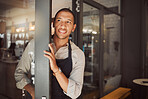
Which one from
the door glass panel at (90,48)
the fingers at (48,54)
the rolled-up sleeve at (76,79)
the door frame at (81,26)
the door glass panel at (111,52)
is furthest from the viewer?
the door glass panel at (111,52)

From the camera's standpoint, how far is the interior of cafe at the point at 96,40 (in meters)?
1.38

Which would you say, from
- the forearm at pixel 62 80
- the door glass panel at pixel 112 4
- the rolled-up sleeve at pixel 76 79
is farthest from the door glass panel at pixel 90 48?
the forearm at pixel 62 80

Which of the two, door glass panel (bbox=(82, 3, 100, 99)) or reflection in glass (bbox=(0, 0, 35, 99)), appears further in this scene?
door glass panel (bbox=(82, 3, 100, 99))

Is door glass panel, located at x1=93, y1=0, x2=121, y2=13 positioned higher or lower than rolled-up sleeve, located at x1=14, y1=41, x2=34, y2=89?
higher

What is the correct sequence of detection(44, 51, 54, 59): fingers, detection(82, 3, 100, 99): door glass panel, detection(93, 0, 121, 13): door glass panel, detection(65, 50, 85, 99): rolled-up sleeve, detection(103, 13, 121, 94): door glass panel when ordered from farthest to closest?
1. detection(103, 13, 121, 94): door glass panel
2. detection(93, 0, 121, 13): door glass panel
3. detection(82, 3, 100, 99): door glass panel
4. detection(65, 50, 85, 99): rolled-up sleeve
5. detection(44, 51, 54, 59): fingers

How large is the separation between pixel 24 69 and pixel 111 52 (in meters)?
2.48

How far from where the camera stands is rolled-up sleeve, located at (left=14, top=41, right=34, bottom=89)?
4.76ft

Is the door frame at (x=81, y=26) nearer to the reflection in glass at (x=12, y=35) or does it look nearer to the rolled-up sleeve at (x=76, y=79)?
the rolled-up sleeve at (x=76, y=79)

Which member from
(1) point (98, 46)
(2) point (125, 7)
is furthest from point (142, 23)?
(1) point (98, 46)

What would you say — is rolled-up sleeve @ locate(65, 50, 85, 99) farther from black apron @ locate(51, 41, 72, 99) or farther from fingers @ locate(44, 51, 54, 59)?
fingers @ locate(44, 51, 54, 59)

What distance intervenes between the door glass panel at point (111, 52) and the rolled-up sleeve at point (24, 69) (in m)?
1.99

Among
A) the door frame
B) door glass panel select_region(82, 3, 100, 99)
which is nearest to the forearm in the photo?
the door frame

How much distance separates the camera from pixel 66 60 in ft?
5.57

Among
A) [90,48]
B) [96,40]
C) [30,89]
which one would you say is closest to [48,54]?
[30,89]
